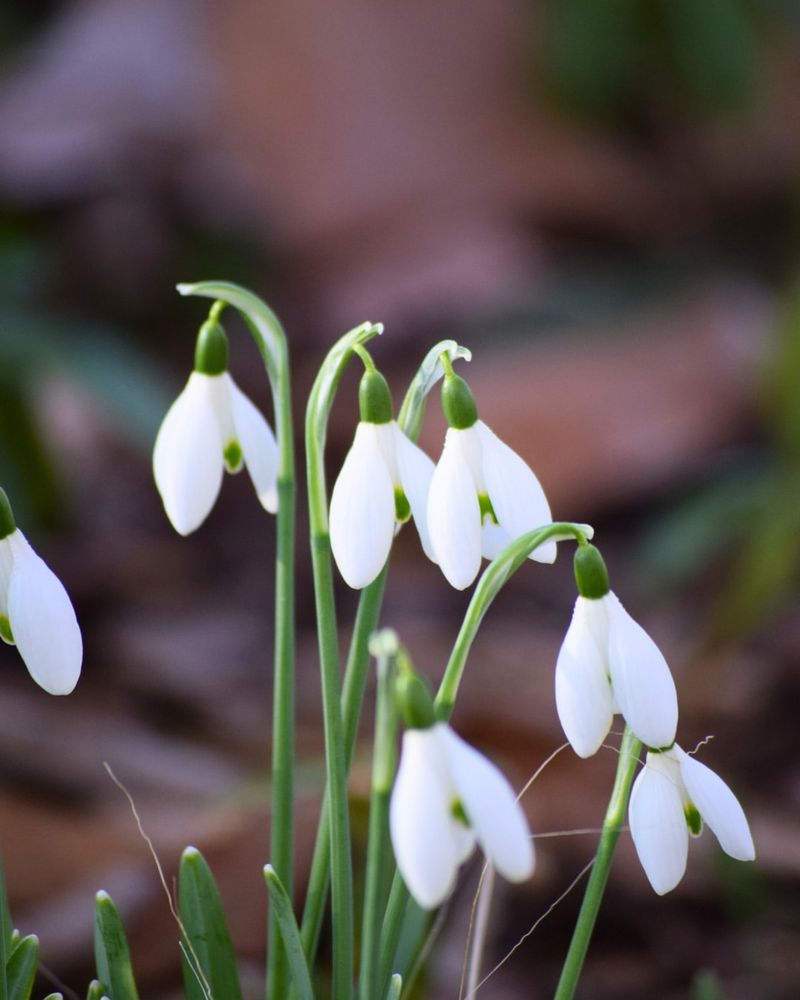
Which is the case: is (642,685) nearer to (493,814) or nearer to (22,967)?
(493,814)

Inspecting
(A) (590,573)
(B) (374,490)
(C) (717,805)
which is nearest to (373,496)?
(B) (374,490)

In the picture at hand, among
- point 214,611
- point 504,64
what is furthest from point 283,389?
point 504,64

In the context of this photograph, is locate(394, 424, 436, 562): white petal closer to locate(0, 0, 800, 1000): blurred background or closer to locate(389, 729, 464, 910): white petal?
locate(389, 729, 464, 910): white petal

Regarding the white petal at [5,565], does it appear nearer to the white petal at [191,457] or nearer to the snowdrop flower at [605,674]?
the white petal at [191,457]

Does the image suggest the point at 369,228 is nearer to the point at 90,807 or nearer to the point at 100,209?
the point at 100,209

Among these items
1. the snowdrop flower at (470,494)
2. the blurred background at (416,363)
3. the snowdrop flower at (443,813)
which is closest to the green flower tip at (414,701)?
the snowdrop flower at (443,813)
